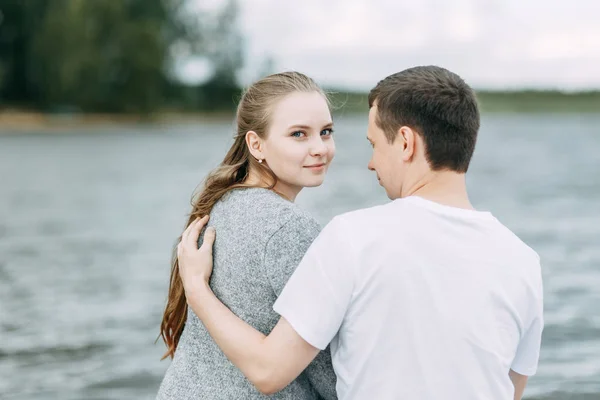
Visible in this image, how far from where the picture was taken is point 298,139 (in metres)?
2.59

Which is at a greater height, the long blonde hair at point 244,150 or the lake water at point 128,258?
the long blonde hair at point 244,150

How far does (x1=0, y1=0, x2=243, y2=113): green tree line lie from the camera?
177 ft

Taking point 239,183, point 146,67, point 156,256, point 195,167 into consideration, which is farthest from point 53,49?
point 239,183

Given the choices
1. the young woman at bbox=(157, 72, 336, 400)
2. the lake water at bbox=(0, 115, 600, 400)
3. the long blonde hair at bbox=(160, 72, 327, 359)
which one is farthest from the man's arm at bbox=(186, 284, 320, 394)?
the lake water at bbox=(0, 115, 600, 400)

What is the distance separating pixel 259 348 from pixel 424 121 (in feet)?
2.13

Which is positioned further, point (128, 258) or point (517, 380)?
point (128, 258)

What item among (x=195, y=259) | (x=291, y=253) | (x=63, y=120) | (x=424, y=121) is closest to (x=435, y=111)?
(x=424, y=121)

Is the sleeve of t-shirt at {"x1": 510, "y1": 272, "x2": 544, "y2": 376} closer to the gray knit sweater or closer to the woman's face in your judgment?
the gray knit sweater

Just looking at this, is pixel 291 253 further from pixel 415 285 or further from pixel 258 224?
pixel 415 285

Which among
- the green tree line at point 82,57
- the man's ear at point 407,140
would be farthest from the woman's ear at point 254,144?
the green tree line at point 82,57

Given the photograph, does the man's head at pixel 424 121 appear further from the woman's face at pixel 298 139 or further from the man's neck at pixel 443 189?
the woman's face at pixel 298 139

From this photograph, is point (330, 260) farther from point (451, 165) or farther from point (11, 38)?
point (11, 38)

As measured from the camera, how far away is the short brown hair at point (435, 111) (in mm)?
2059

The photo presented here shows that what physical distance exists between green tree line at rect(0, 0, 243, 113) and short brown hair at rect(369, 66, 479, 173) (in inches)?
2098
